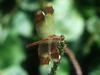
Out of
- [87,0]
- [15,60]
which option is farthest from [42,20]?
[87,0]

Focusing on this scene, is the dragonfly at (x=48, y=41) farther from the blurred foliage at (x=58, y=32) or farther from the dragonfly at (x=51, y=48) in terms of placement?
the blurred foliage at (x=58, y=32)

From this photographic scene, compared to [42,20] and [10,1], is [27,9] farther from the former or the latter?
[42,20]

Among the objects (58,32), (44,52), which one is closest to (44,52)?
(44,52)

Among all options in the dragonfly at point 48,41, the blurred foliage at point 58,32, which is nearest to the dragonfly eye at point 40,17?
the dragonfly at point 48,41

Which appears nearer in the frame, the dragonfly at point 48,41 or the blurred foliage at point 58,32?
the dragonfly at point 48,41

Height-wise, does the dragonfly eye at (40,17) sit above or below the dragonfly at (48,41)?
above

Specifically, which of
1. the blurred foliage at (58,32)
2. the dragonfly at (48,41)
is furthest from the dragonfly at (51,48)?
the blurred foliage at (58,32)
